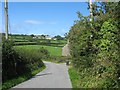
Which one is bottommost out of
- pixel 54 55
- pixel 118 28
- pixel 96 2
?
pixel 54 55

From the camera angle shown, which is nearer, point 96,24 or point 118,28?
point 118,28

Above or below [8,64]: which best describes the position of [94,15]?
above

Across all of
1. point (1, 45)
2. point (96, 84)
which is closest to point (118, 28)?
point (96, 84)

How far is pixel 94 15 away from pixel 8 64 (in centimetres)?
1159

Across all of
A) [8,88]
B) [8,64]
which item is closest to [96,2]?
[8,88]

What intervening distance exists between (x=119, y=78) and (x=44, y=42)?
95.6m

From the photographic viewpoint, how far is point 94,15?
56.4ft

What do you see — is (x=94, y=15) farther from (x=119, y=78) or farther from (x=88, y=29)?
(x=119, y=78)

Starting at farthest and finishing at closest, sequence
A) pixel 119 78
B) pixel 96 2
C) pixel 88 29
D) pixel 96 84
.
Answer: pixel 88 29 < pixel 96 2 < pixel 96 84 < pixel 119 78

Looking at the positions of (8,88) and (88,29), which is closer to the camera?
(88,29)

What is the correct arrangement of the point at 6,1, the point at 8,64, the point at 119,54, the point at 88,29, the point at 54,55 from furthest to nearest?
the point at 54,55 → the point at 6,1 → the point at 8,64 → the point at 88,29 → the point at 119,54

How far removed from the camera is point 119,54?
12297 millimetres

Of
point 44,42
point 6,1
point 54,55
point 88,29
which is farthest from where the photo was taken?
point 44,42

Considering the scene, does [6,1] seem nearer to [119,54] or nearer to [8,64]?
[8,64]
